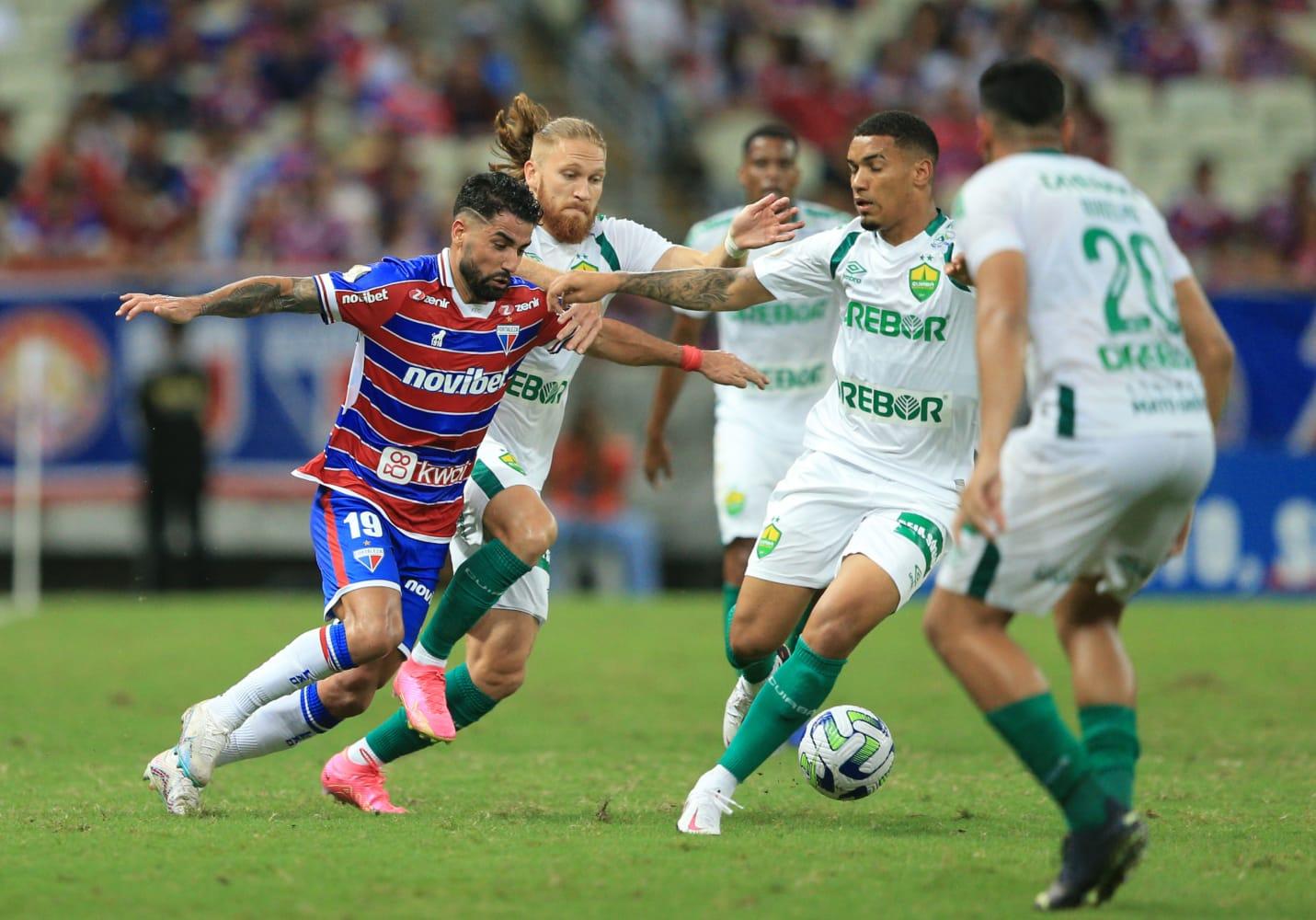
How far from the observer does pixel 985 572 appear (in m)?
5.52

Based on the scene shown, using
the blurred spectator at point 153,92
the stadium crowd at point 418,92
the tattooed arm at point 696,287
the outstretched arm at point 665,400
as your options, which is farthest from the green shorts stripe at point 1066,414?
the blurred spectator at point 153,92

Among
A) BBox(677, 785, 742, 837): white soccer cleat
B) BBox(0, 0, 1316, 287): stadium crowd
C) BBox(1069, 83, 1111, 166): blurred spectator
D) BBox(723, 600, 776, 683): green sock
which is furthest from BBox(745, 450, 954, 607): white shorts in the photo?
BBox(1069, 83, 1111, 166): blurred spectator

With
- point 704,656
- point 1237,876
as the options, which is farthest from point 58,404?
point 1237,876

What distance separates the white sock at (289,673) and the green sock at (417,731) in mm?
477

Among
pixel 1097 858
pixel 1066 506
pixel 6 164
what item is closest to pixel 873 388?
pixel 1066 506

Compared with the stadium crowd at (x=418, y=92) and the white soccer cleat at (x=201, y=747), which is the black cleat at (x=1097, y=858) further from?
the stadium crowd at (x=418, y=92)

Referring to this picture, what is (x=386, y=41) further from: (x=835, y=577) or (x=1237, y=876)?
(x=1237, y=876)

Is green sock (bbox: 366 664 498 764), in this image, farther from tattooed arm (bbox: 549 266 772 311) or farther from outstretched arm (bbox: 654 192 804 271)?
outstretched arm (bbox: 654 192 804 271)

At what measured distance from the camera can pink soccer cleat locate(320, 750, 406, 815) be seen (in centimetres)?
743

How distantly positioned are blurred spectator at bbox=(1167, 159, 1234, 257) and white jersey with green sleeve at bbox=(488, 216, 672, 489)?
13060 mm

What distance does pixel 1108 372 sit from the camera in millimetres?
5441

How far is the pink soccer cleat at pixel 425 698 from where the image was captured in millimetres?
7125

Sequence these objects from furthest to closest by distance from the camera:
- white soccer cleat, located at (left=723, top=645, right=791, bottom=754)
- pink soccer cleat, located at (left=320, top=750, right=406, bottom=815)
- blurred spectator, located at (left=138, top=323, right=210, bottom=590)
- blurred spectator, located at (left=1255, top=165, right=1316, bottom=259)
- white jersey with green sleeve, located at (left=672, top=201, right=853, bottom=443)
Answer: blurred spectator, located at (left=1255, top=165, right=1316, bottom=259) → blurred spectator, located at (left=138, top=323, right=210, bottom=590) → white jersey with green sleeve, located at (left=672, top=201, right=853, bottom=443) → white soccer cleat, located at (left=723, top=645, right=791, bottom=754) → pink soccer cleat, located at (left=320, top=750, right=406, bottom=815)

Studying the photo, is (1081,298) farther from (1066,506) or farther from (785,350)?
(785,350)
